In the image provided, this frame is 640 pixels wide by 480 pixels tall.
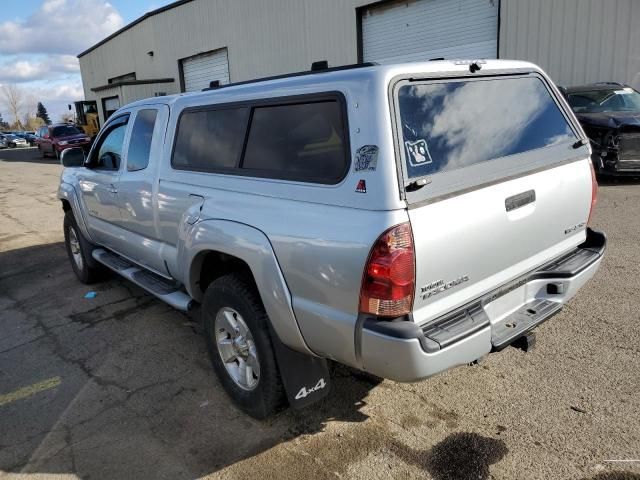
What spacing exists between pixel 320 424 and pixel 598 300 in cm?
282

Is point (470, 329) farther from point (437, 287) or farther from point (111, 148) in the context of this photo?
point (111, 148)

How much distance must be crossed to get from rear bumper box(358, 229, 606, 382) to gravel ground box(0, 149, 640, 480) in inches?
24.4

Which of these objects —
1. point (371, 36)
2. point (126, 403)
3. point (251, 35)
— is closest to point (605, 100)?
point (371, 36)

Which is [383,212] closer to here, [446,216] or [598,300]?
[446,216]

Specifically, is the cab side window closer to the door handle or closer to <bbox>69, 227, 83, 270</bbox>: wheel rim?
<bbox>69, 227, 83, 270</bbox>: wheel rim

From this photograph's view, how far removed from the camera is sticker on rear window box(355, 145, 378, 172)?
228cm

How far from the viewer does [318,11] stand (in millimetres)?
18609

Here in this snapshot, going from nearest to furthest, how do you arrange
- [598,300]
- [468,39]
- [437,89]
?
1. [437,89]
2. [598,300]
3. [468,39]

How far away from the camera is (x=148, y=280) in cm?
432

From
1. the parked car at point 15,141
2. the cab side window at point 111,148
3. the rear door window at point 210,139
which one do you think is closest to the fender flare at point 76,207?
the cab side window at point 111,148

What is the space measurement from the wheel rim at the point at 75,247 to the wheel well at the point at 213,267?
3.06 meters

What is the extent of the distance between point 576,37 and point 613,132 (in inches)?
188

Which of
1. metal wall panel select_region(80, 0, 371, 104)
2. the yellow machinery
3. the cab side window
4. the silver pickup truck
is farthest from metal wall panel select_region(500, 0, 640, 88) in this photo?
the yellow machinery

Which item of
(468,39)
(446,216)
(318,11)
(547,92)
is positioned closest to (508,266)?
(446,216)
